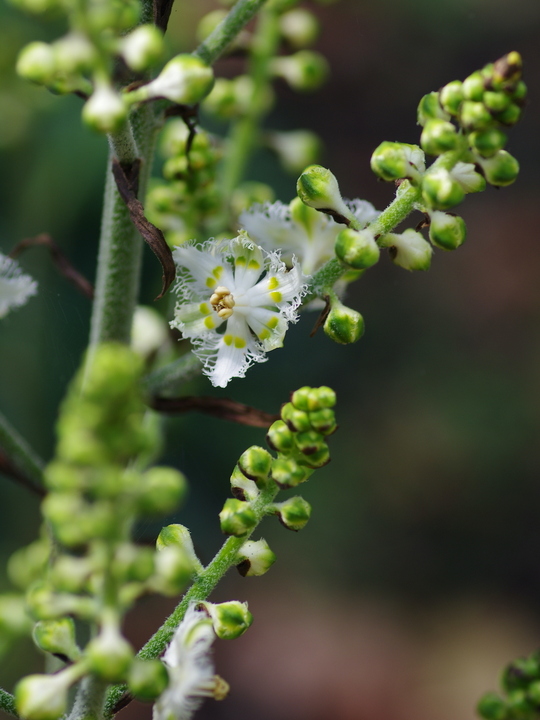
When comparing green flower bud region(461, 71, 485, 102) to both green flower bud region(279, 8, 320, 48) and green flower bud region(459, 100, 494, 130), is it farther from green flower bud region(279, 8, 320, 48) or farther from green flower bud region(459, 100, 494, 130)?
green flower bud region(279, 8, 320, 48)

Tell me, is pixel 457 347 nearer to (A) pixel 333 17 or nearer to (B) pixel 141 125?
(A) pixel 333 17

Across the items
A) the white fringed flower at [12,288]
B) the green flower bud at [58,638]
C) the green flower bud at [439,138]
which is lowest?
the green flower bud at [58,638]

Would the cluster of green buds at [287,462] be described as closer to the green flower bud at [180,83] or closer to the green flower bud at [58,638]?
the green flower bud at [58,638]

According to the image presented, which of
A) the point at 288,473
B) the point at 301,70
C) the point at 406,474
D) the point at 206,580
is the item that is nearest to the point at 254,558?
the point at 206,580

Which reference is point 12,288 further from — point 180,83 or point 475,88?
point 475,88

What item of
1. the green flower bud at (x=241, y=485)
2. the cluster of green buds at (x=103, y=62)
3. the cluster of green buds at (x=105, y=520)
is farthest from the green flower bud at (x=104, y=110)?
the green flower bud at (x=241, y=485)

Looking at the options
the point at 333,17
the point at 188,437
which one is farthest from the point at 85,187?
the point at 333,17
